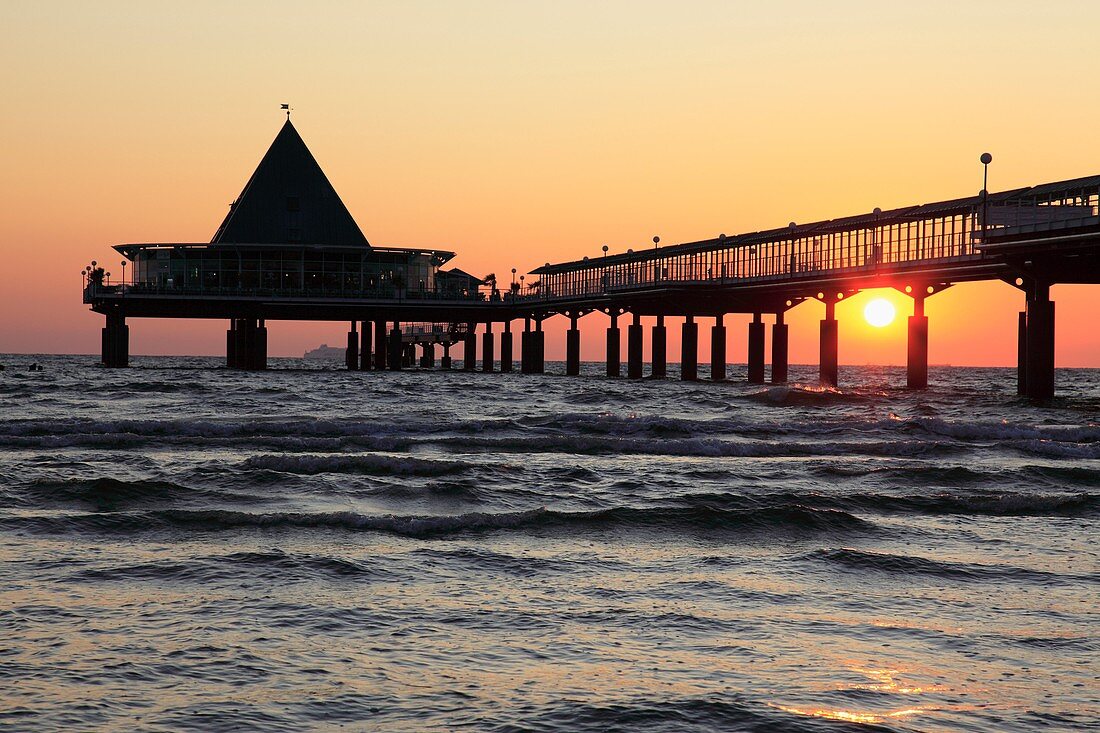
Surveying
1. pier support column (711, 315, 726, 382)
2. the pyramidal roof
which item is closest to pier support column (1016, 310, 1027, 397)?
pier support column (711, 315, 726, 382)

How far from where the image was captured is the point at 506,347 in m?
96.5

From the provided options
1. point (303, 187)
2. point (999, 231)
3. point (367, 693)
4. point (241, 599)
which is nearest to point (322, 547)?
point (241, 599)

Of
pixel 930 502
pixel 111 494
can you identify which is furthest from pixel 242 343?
pixel 930 502

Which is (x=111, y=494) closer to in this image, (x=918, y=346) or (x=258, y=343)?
(x=918, y=346)

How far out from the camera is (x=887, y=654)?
26.8 ft

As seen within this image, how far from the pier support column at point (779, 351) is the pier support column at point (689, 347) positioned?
317 inches

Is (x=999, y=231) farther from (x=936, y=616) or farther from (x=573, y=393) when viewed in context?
(x=936, y=616)

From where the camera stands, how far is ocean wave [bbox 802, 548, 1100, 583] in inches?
429

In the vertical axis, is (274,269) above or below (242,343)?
above

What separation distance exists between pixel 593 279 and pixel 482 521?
67.6 meters

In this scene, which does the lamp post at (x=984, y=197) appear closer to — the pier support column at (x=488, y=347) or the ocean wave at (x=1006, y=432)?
the ocean wave at (x=1006, y=432)

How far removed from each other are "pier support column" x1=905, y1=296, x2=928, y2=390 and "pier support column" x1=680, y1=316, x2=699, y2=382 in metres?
20.1

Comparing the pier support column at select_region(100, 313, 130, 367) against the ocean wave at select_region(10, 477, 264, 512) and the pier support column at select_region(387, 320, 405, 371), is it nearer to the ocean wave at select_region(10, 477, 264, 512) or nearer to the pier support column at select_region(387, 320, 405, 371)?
the pier support column at select_region(387, 320, 405, 371)

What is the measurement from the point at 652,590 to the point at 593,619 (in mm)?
1306
